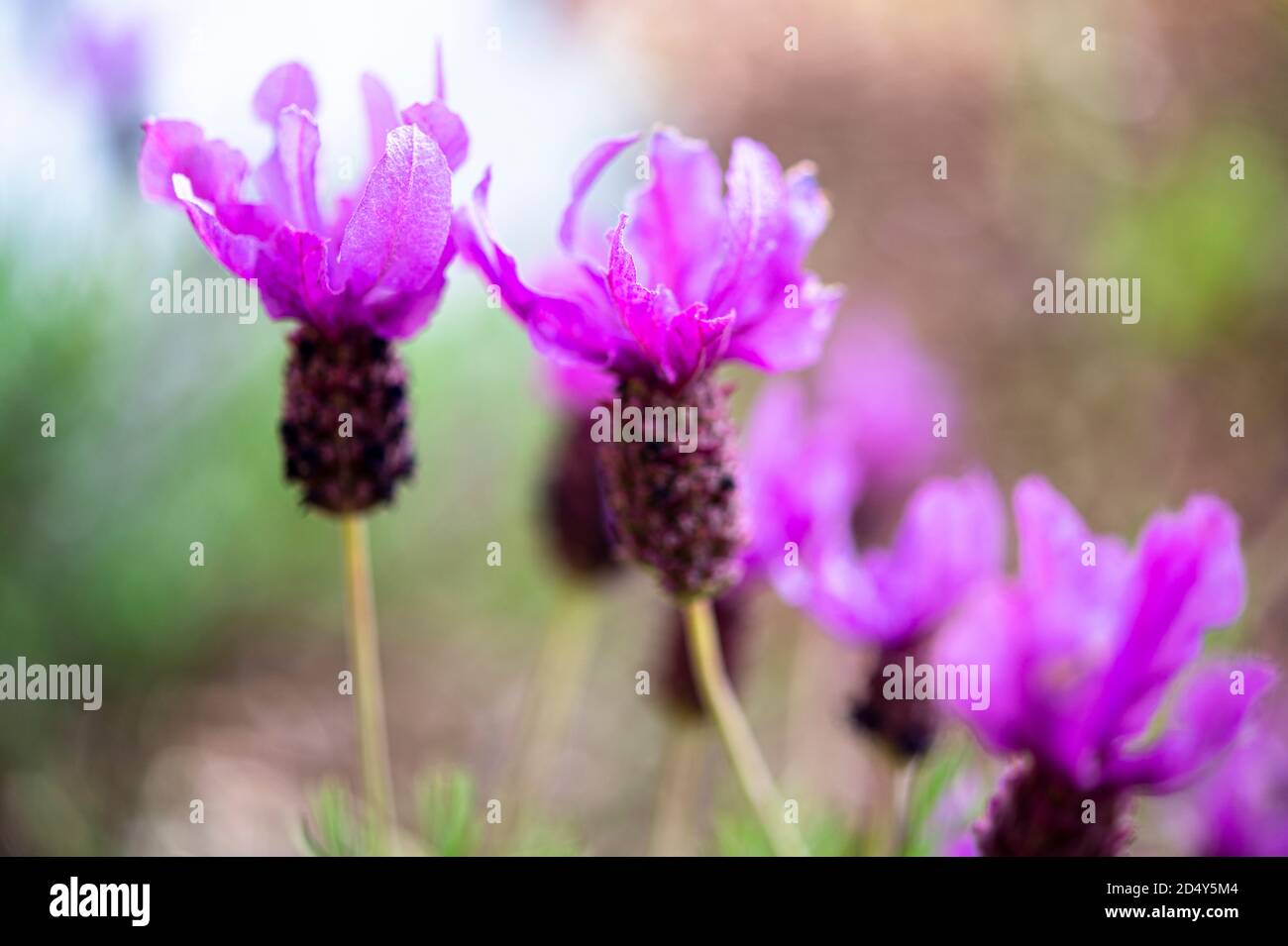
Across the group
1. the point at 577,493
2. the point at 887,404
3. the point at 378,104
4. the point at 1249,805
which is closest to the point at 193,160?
the point at 378,104

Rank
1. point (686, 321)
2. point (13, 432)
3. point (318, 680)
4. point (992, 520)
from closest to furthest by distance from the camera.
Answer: point (686, 321) → point (992, 520) → point (13, 432) → point (318, 680)

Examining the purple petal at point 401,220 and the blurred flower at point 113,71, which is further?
the blurred flower at point 113,71

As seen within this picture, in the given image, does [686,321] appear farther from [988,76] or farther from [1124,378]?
[988,76]

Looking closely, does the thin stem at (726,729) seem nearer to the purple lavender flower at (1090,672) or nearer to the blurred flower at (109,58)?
the purple lavender flower at (1090,672)

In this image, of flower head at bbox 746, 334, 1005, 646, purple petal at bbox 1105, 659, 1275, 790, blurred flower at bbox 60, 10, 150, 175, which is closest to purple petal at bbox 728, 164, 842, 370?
flower head at bbox 746, 334, 1005, 646

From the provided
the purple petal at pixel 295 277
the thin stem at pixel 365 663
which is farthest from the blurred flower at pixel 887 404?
the purple petal at pixel 295 277
